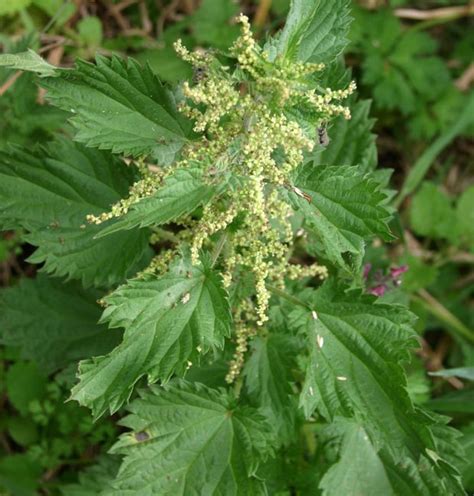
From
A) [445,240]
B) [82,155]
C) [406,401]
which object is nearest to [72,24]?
[82,155]

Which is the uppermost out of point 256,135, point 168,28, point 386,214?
point 168,28

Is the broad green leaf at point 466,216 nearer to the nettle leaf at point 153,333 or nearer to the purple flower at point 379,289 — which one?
the purple flower at point 379,289

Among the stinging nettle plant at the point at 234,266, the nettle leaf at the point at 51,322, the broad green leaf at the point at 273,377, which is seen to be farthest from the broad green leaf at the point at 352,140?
the nettle leaf at the point at 51,322

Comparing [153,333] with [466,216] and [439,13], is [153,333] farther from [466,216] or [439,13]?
[439,13]

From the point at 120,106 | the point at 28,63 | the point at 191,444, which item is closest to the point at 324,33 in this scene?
the point at 120,106

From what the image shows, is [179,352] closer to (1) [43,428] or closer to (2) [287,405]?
(2) [287,405]

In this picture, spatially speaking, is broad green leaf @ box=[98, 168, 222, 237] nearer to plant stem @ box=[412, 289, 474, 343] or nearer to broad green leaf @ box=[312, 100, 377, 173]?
broad green leaf @ box=[312, 100, 377, 173]
